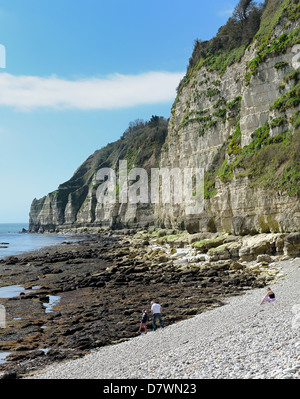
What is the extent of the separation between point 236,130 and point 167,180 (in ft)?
78.4

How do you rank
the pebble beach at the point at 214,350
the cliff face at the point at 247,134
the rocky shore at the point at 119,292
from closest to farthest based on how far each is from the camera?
the pebble beach at the point at 214,350
the rocky shore at the point at 119,292
the cliff face at the point at 247,134

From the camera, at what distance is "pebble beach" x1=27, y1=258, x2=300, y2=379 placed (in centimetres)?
843

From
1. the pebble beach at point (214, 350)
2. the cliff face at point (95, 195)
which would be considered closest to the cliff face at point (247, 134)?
the pebble beach at point (214, 350)

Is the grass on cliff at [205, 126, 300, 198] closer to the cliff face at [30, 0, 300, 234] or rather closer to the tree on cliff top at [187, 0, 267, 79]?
the cliff face at [30, 0, 300, 234]

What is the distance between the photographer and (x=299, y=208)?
26.9 meters

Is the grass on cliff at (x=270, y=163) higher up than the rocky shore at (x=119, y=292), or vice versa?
the grass on cliff at (x=270, y=163)

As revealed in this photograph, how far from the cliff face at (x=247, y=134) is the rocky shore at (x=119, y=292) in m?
3.01

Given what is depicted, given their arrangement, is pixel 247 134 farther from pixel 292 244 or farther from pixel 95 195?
pixel 95 195

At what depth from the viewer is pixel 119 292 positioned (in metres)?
24.5

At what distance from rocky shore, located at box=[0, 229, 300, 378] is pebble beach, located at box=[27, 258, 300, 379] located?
1.42 metres

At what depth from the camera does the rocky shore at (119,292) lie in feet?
49.7

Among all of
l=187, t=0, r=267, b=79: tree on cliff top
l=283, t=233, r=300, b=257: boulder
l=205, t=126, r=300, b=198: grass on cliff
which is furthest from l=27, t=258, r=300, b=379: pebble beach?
l=187, t=0, r=267, b=79: tree on cliff top

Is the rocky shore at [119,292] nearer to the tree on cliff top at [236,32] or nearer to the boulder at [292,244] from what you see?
the boulder at [292,244]
